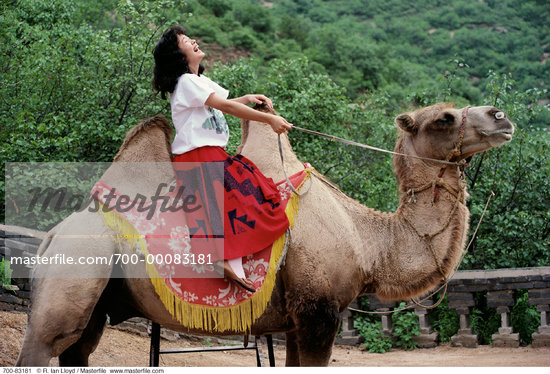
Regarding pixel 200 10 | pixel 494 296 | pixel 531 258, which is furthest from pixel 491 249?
pixel 200 10

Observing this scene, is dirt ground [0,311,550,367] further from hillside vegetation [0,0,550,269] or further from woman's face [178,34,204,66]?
woman's face [178,34,204,66]

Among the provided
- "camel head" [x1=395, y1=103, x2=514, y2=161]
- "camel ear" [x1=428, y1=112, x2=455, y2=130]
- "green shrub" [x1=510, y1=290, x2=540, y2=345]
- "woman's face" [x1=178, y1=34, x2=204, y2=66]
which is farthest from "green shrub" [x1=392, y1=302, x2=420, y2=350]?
"woman's face" [x1=178, y1=34, x2=204, y2=66]

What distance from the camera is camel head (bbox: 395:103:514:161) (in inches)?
197

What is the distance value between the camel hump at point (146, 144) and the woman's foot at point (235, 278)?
3.39ft

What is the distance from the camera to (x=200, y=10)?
41750 millimetres

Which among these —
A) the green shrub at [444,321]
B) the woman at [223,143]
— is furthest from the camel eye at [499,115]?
the green shrub at [444,321]

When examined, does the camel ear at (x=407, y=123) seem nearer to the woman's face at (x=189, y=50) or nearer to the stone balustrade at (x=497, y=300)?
the woman's face at (x=189, y=50)

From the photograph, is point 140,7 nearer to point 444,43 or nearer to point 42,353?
point 42,353

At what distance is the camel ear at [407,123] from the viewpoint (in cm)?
526

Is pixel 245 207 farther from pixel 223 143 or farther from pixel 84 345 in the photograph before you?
pixel 84 345

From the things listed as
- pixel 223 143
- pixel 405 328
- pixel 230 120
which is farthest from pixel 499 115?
pixel 230 120

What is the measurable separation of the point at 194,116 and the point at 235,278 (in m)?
1.21

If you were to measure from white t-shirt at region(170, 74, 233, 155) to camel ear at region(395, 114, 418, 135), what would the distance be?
1.43 m

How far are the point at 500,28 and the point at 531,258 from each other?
129 feet
